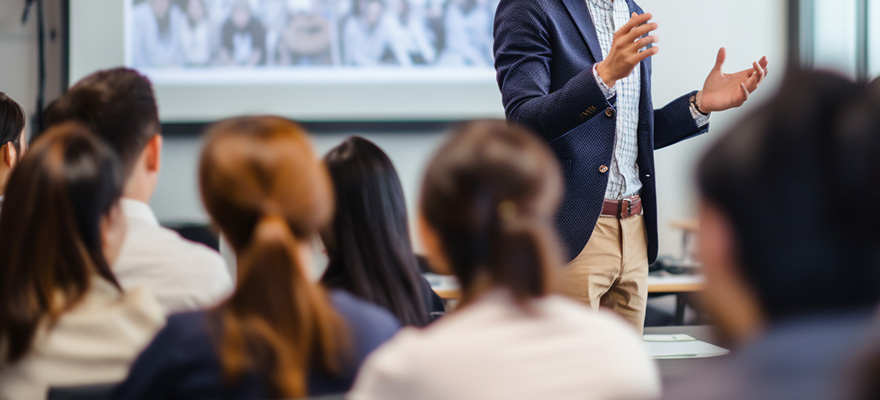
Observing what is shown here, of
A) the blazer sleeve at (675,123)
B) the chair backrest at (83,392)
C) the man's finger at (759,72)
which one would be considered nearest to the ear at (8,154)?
the chair backrest at (83,392)

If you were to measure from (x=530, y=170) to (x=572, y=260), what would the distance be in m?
1.01

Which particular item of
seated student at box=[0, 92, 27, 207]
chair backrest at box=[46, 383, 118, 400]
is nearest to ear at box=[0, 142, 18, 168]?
seated student at box=[0, 92, 27, 207]

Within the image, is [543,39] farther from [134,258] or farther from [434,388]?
[434,388]

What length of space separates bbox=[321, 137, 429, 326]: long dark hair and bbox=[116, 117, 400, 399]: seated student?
30 cm

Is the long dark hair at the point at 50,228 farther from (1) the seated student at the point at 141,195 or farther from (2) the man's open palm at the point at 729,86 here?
(2) the man's open palm at the point at 729,86

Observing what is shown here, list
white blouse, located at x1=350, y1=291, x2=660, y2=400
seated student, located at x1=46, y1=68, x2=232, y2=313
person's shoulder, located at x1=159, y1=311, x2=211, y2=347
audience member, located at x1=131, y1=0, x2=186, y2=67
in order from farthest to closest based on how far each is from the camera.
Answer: audience member, located at x1=131, y1=0, x2=186, y2=67 → seated student, located at x1=46, y1=68, x2=232, y2=313 → person's shoulder, located at x1=159, y1=311, x2=211, y2=347 → white blouse, located at x1=350, y1=291, x2=660, y2=400

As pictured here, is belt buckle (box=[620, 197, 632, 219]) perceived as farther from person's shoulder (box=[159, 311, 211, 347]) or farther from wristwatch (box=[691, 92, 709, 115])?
person's shoulder (box=[159, 311, 211, 347])

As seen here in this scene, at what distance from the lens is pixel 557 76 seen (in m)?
1.88

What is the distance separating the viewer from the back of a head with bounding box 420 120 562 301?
846mm

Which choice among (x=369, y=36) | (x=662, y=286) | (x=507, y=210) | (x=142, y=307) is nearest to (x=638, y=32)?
(x=507, y=210)

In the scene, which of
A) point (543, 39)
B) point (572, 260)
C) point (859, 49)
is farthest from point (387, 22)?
point (859, 49)

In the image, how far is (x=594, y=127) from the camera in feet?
6.02

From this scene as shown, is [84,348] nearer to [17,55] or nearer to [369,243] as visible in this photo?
[369,243]

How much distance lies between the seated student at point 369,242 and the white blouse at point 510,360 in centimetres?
43
